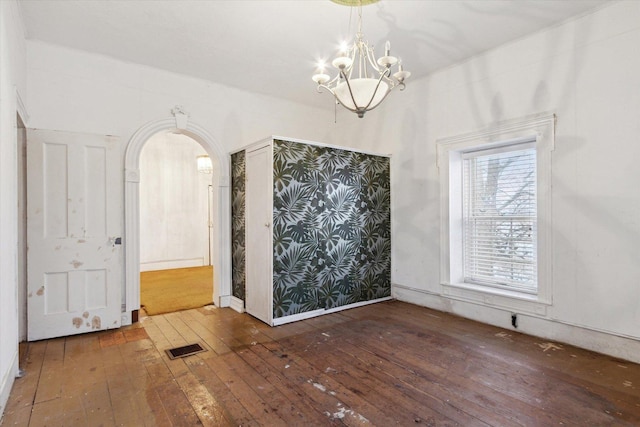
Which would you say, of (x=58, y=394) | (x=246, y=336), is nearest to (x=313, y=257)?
(x=246, y=336)

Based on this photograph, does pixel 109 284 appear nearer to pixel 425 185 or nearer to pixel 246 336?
pixel 246 336

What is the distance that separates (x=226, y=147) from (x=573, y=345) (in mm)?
4622

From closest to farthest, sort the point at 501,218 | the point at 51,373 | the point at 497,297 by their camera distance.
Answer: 1. the point at 51,373
2. the point at 497,297
3. the point at 501,218

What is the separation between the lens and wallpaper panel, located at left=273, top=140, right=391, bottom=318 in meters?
3.90

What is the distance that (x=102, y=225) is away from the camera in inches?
146

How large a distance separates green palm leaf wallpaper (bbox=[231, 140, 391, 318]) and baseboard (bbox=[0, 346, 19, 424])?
2.22 m

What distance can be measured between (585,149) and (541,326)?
1.79 m

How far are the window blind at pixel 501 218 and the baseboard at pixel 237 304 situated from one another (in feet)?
9.66

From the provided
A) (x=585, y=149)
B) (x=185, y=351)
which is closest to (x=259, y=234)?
(x=185, y=351)

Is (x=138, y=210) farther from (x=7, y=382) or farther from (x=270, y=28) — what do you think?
(x=270, y=28)

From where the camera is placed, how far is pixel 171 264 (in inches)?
306

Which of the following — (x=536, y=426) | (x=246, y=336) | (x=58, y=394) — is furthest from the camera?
(x=246, y=336)

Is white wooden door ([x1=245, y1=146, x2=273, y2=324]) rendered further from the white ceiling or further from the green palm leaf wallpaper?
the white ceiling

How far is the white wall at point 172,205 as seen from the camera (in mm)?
7602
